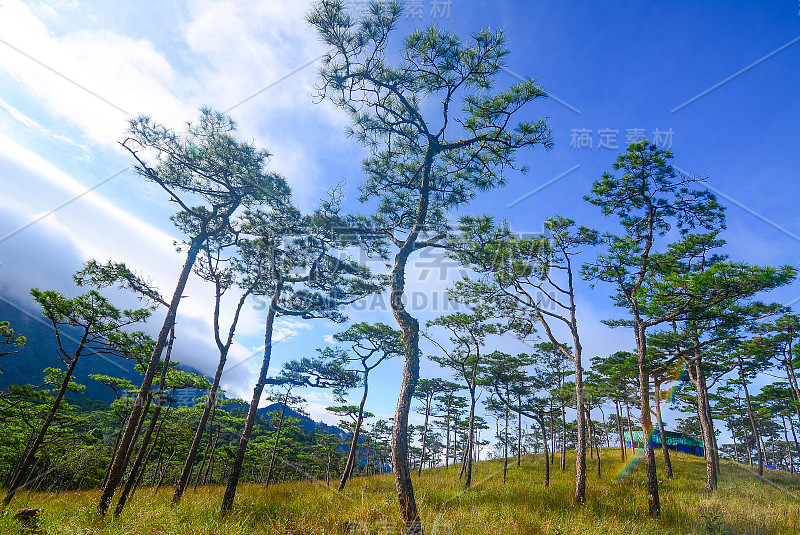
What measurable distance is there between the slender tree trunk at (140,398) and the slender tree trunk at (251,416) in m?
2.71

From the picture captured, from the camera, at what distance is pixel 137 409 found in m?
8.54

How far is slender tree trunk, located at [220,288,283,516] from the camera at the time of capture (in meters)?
9.38

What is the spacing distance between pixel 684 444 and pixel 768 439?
2021cm

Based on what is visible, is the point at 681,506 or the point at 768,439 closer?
the point at 681,506

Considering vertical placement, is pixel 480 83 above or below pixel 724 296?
above

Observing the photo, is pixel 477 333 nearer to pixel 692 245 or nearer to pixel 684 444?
pixel 692 245

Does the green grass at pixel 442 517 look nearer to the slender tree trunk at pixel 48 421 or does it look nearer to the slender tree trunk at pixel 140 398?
the slender tree trunk at pixel 140 398

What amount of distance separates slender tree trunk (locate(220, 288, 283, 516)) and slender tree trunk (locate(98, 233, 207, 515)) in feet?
8.88

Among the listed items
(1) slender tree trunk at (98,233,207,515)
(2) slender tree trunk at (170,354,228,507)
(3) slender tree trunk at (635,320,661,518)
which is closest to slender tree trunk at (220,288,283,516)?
(2) slender tree trunk at (170,354,228,507)

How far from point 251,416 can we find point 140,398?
11.2ft

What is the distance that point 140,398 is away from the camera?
336 inches

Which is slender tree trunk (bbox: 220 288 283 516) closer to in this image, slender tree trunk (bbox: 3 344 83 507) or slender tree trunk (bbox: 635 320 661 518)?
slender tree trunk (bbox: 3 344 83 507)

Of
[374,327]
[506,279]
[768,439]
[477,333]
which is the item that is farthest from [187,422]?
[768,439]

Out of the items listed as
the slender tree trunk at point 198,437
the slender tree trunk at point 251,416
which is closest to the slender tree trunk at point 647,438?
the slender tree trunk at point 251,416
